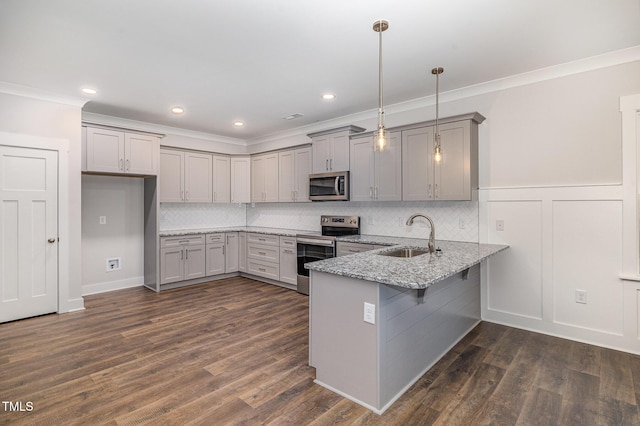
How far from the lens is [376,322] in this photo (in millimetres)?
2064

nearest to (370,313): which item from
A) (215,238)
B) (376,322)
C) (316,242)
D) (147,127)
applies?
(376,322)

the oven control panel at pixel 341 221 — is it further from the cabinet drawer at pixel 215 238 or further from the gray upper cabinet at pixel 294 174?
the cabinet drawer at pixel 215 238

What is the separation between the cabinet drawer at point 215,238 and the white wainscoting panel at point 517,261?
416 centimetres

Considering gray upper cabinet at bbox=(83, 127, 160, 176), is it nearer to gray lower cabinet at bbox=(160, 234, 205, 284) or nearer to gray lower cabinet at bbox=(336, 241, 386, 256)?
gray lower cabinet at bbox=(160, 234, 205, 284)

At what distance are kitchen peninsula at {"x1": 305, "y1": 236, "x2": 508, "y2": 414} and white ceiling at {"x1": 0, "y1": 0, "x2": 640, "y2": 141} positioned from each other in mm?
1773

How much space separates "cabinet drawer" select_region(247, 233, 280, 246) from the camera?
530 centimetres

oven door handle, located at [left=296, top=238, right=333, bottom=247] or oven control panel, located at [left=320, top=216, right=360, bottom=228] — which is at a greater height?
oven control panel, located at [left=320, top=216, right=360, bottom=228]

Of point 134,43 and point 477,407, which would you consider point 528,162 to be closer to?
point 477,407

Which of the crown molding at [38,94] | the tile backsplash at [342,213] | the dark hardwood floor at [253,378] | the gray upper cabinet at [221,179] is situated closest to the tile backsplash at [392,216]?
the tile backsplash at [342,213]

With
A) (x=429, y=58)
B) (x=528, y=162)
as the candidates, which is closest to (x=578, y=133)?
(x=528, y=162)

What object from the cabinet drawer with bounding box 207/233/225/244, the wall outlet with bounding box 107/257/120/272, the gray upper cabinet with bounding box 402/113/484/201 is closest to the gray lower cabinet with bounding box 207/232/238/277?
the cabinet drawer with bounding box 207/233/225/244

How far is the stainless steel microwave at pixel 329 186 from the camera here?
4566mm

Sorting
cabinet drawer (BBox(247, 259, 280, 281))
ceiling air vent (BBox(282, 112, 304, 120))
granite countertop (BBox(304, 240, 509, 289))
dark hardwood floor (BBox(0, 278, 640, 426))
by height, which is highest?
ceiling air vent (BBox(282, 112, 304, 120))

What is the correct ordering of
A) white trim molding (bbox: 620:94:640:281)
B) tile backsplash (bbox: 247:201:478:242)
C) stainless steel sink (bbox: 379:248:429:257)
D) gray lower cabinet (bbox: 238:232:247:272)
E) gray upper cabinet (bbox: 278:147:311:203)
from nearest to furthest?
white trim molding (bbox: 620:94:640:281) < stainless steel sink (bbox: 379:248:429:257) < tile backsplash (bbox: 247:201:478:242) < gray upper cabinet (bbox: 278:147:311:203) < gray lower cabinet (bbox: 238:232:247:272)
